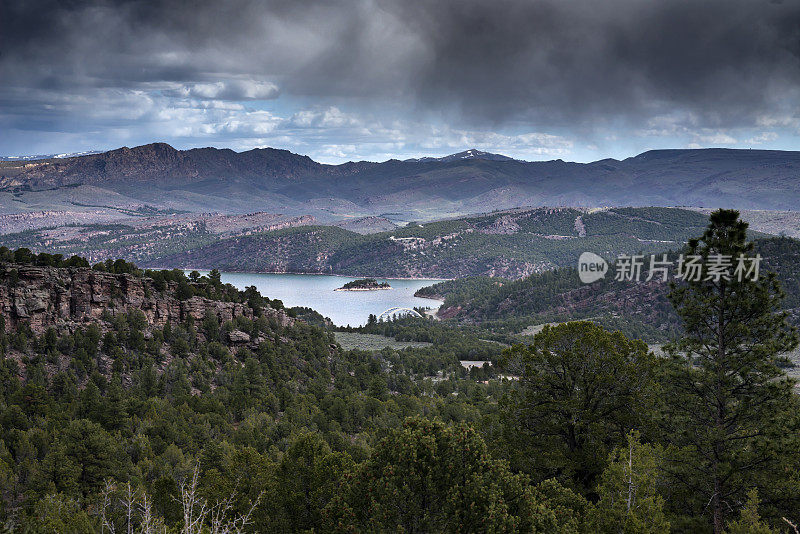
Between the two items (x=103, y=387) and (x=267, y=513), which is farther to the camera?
(x=103, y=387)

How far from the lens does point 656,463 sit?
2520cm

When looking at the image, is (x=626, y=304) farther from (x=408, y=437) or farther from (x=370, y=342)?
(x=408, y=437)

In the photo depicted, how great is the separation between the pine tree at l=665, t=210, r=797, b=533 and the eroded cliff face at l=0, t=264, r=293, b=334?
57.9 metres

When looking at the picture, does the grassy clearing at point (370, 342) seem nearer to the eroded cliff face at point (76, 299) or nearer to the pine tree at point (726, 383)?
the eroded cliff face at point (76, 299)

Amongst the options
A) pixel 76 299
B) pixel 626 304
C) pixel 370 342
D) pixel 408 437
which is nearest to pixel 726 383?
pixel 408 437

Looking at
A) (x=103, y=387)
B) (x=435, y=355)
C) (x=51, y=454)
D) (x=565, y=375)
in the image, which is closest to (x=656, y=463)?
(x=565, y=375)

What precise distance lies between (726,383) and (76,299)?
6213 centimetres

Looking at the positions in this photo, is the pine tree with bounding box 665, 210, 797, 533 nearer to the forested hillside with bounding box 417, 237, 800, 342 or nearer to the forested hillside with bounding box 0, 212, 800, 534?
the forested hillside with bounding box 0, 212, 800, 534

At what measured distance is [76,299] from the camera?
67.1m

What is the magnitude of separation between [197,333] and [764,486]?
63.7m

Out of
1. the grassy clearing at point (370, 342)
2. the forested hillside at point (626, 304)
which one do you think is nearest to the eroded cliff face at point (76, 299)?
the grassy clearing at point (370, 342)

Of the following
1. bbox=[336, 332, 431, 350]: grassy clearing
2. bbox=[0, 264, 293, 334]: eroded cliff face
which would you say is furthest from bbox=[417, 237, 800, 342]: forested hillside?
bbox=[0, 264, 293, 334]: eroded cliff face

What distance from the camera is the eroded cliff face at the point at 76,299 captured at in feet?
205

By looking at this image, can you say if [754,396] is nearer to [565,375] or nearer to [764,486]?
[764,486]
